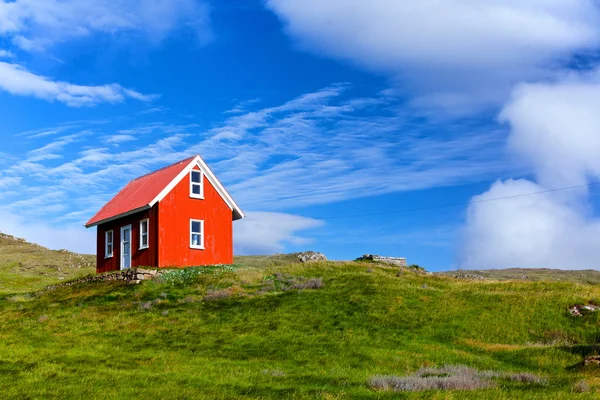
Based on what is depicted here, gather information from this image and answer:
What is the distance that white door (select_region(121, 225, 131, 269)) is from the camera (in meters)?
49.8

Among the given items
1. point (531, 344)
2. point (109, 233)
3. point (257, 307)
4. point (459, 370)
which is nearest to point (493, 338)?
point (531, 344)

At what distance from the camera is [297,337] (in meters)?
26.8

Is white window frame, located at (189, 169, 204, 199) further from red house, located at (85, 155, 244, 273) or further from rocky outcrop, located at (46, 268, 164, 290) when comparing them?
rocky outcrop, located at (46, 268, 164, 290)

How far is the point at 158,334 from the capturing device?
1110 inches

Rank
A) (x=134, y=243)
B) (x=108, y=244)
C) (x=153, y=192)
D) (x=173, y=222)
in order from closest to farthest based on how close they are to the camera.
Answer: (x=173, y=222) < (x=153, y=192) < (x=134, y=243) < (x=108, y=244)

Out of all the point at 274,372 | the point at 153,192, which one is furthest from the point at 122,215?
the point at 274,372

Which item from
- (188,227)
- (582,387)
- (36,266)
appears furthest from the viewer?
(36,266)

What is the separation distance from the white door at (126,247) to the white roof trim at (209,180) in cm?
541

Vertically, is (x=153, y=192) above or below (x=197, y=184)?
below

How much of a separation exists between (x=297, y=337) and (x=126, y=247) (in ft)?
90.2

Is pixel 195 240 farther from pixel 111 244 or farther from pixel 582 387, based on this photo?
pixel 582 387

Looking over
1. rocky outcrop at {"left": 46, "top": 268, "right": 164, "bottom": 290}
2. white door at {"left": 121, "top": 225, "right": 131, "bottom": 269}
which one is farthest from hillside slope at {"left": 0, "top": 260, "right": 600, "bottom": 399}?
white door at {"left": 121, "top": 225, "right": 131, "bottom": 269}

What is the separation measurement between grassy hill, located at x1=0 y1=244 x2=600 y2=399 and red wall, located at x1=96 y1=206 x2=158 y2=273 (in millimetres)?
4307

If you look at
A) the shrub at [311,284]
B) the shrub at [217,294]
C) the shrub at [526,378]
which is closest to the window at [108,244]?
the shrub at [217,294]
